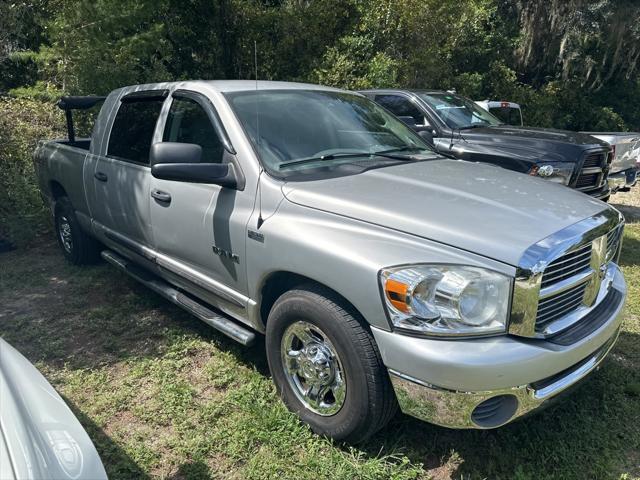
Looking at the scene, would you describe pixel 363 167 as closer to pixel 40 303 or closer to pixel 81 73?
pixel 40 303

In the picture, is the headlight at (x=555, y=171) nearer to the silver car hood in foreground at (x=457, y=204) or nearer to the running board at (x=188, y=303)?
the silver car hood in foreground at (x=457, y=204)

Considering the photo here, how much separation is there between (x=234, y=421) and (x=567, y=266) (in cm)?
195

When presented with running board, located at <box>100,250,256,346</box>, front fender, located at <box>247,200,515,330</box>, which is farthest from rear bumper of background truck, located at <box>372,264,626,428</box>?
running board, located at <box>100,250,256,346</box>

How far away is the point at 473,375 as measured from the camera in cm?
207

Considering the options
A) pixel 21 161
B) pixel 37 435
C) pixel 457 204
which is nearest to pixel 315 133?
pixel 457 204

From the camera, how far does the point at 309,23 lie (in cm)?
1274

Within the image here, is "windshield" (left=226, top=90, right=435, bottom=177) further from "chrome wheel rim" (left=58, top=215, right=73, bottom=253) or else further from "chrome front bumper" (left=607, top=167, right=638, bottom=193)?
"chrome front bumper" (left=607, top=167, right=638, bottom=193)

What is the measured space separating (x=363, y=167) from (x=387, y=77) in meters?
8.54

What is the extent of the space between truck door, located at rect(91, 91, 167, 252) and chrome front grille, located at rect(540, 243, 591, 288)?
2.73m

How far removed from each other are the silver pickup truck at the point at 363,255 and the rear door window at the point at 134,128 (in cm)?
4

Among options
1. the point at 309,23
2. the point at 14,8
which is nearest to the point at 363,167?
the point at 14,8

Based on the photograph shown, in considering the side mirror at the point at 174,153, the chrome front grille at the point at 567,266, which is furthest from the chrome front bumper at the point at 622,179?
the side mirror at the point at 174,153

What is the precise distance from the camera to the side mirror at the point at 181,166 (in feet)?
9.23

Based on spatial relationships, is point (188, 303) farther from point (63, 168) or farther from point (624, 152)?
point (624, 152)
